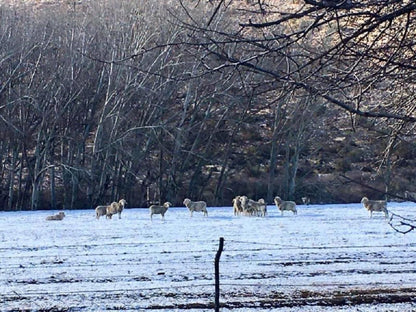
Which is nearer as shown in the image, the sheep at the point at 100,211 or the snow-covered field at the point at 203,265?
the snow-covered field at the point at 203,265

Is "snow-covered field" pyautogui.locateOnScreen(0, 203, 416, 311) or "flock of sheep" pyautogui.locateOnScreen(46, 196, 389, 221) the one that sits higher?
"flock of sheep" pyautogui.locateOnScreen(46, 196, 389, 221)

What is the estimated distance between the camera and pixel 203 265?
1655cm

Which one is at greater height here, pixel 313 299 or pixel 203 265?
pixel 203 265

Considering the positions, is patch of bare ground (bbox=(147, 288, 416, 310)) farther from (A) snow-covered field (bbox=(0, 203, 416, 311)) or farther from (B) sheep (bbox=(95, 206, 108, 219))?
(B) sheep (bbox=(95, 206, 108, 219))

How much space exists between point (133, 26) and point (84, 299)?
1073 inches

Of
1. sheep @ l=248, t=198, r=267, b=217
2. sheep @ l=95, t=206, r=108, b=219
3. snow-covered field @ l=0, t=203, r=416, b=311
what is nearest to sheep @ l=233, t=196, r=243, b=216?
sheep @ l=248, t=198, r=267, b=217

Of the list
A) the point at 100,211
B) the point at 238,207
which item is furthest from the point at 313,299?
the point at 238,207

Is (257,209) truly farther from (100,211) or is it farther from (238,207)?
(100,211)

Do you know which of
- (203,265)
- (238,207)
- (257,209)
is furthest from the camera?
(238,207)

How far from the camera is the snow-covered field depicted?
1249cm

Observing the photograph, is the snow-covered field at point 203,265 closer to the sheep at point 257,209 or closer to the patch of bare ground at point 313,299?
the patch of bare ground at point 313,299

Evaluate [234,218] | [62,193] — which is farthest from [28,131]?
[234,218]

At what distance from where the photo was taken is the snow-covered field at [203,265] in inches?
492

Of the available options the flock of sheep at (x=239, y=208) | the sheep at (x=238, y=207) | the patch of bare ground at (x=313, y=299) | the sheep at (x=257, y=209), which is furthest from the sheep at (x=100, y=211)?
the patch of bare ground at (x=313, y=299)
